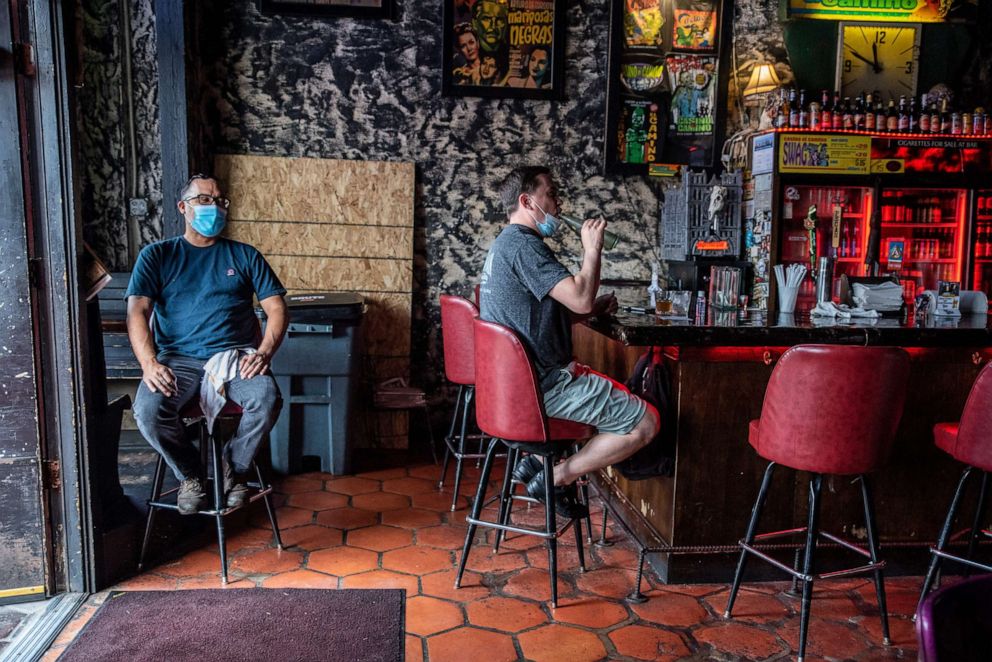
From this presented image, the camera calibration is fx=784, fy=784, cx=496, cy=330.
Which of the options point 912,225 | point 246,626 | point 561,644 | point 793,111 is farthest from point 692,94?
point 246,626

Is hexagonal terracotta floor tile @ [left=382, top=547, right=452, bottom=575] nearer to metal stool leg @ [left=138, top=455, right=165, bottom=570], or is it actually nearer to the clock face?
metal stool leg @ [left=138, top=455, right=165, bottom=570]

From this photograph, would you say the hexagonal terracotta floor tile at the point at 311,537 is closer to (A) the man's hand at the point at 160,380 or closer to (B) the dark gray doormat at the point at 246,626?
(B) the dark gray doormat at the point at 246,626

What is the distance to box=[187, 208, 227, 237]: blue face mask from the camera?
11.2 feet

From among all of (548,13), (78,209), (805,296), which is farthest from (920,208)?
(78,209)

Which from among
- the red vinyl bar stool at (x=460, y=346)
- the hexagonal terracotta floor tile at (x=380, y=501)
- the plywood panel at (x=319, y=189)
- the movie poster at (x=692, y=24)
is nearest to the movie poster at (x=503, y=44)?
the plywood panel at (x=319, y=189)

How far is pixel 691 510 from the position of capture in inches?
123

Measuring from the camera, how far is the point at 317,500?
4195 mm

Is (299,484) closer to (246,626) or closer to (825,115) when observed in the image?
(246,626)

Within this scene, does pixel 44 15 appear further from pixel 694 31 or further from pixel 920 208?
pixel 920 208

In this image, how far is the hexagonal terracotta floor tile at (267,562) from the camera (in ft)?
10.7

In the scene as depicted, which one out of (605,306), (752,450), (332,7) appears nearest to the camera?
(752,450)

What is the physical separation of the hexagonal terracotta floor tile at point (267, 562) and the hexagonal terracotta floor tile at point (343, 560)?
0.22ft

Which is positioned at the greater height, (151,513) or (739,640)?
(151,513)

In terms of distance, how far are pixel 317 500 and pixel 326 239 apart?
1.97m
